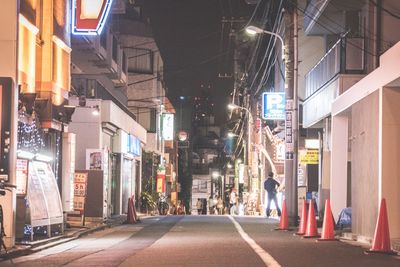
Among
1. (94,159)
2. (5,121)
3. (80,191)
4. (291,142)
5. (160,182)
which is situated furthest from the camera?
(160,182)

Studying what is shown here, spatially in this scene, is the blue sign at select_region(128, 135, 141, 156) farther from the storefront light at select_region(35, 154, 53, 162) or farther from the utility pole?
the storefront light at select_region(35, 154, 53, 162)

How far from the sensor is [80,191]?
23328 mm

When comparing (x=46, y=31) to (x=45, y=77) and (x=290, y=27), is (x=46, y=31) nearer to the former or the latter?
(x=45, y=77)

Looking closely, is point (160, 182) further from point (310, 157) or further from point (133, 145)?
point (310, 157)

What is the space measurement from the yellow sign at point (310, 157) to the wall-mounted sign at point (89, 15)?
11.7 metres

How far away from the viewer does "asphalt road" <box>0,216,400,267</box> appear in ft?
37.7

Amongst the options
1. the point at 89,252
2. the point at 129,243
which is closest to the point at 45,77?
the point at 129,243

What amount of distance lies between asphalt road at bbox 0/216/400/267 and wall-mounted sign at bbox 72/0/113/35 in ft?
25.1

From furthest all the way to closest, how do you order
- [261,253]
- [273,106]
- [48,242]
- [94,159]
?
1. [273,106]
2. [94,159]
3. [48,242]
4. [261,253]

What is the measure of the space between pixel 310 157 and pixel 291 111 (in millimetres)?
5870

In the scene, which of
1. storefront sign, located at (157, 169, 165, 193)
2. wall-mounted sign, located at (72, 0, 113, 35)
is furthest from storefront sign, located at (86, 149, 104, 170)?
storefront sign, located at (157, 169, 165, 193)

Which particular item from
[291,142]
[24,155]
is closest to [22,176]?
[24,155]

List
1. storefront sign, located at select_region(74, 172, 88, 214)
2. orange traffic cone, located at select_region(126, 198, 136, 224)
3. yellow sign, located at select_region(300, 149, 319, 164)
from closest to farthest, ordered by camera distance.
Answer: storefront sign, located at select_region(74, 172, 88, 214)
orange traffic cone, located at select_region(126, 198, 136, 224)
yellow sign, located at select_region(300, 149, 319, 164)

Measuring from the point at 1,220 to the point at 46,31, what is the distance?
8.72m
